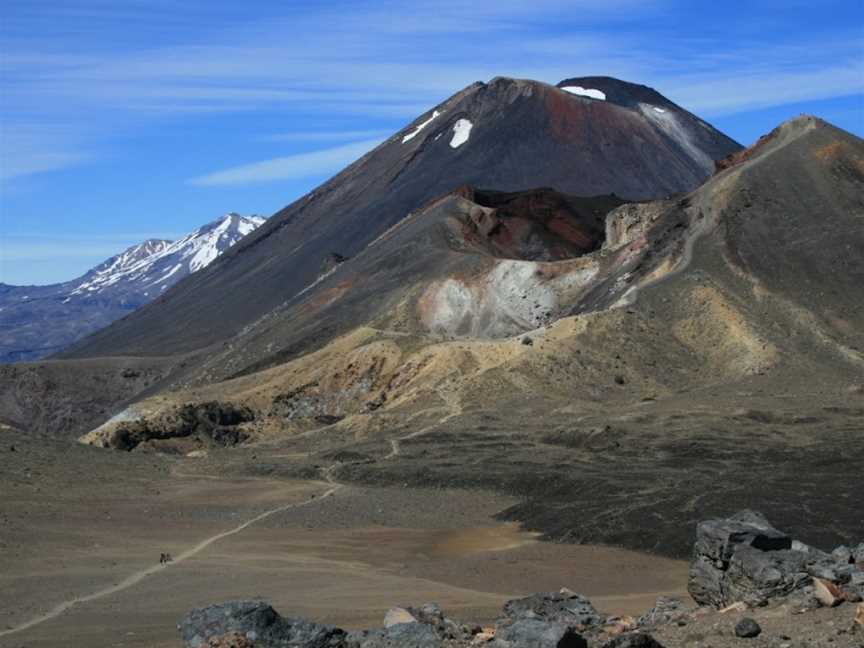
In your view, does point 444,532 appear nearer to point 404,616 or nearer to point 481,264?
point 404,616

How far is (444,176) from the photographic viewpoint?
162875 mm

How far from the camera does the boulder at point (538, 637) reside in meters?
17.5

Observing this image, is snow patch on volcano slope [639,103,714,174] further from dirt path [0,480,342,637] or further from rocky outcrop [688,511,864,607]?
rocky outcrop [688,511,864,607]

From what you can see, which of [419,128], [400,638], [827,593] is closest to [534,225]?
[419,128]

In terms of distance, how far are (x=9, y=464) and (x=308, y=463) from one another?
16.8 m

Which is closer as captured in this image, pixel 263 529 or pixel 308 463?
pixel 263 529

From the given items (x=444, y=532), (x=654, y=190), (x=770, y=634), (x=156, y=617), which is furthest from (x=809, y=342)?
(x=654, y=190)

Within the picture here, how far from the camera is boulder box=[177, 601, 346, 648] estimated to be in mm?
19438

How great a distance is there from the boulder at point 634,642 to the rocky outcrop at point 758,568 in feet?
9.24

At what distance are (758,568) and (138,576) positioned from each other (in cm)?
1819

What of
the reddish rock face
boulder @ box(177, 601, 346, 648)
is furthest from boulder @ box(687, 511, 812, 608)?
the reddish rock face

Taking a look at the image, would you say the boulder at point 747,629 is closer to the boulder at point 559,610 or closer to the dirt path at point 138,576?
the boulder at point 559,610

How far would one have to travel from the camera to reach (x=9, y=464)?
55.4m

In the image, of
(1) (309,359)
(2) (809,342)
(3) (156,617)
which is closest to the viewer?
(3) (156,617)
